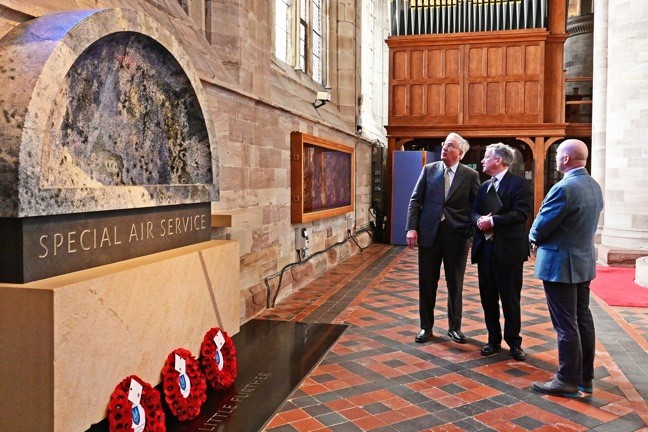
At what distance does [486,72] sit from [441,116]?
131cm

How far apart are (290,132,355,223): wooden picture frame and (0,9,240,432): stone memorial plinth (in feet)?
10.4

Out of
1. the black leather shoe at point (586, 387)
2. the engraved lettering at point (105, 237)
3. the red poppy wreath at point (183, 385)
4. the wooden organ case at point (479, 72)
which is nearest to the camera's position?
the engraved lettering at point (105, 237)

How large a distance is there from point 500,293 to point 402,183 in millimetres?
8560

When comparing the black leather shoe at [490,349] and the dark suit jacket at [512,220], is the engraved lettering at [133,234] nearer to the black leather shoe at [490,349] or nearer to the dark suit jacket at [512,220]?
the dark suit jacket at [512,220]

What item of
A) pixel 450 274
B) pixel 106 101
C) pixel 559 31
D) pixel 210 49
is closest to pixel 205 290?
pixel 106 101

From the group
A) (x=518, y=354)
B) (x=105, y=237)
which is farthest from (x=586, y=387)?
(x=105, y=237)

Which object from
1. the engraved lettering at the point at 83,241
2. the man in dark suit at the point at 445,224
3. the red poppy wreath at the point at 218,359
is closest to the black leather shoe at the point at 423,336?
the man in dark suit at the point at 445,224

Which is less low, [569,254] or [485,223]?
[485,223]

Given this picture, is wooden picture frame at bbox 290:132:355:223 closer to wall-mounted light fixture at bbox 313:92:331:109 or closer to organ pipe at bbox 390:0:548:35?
wall-mounted light fixture at bbox 313:92:331:109

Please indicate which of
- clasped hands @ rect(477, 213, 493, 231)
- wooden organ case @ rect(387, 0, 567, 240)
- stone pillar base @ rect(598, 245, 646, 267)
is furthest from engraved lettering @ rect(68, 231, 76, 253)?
wooden organ case @ rect(387, 0, 567, 240)

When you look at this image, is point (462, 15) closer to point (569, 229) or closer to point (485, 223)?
point (485, 223)

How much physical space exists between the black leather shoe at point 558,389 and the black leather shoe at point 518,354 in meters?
0.71

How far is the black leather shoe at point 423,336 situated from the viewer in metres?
5.18

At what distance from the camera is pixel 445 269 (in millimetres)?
5238
